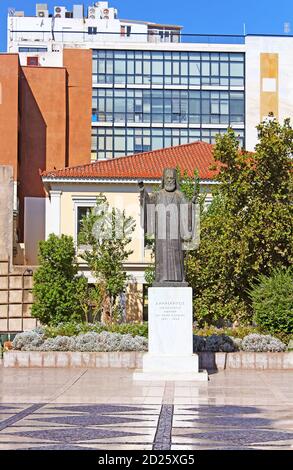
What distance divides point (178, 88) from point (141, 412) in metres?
70.9

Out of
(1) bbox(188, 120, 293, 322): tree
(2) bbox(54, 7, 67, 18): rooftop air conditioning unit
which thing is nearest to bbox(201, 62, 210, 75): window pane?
(2) bbox(54, 7, 67, 18): rooftop air conditioning unit

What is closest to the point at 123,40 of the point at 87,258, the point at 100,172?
the point at 100,172

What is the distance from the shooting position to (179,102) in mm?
84000

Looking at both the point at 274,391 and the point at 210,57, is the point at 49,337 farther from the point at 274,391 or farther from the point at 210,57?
the point at 210,57

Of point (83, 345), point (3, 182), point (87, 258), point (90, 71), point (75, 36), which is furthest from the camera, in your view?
point (75, 36)

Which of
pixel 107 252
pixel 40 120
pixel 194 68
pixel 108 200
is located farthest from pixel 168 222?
pixel 194 68

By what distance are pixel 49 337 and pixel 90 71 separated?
190ft

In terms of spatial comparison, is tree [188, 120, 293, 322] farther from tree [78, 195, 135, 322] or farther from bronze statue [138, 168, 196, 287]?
tree [78, 195, 135, 322]

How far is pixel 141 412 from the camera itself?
14648 mm

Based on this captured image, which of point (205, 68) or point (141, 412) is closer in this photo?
point (141, 412)

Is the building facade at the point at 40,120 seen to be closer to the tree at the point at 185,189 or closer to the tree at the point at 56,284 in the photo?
the tree at the point at 56,284

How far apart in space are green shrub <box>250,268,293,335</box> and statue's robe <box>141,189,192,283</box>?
20.0 ft

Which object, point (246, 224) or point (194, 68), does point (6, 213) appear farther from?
point (194, 68)

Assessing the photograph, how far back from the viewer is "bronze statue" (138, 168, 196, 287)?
21609mm
